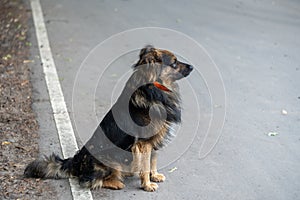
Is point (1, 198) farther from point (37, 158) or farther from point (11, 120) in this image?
point (11, 120)

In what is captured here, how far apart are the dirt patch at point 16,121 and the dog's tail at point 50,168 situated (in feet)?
0.25

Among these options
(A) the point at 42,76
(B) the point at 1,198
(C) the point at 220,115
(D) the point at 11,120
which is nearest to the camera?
(B) the point at 1,198

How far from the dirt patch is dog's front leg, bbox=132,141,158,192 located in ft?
2.78

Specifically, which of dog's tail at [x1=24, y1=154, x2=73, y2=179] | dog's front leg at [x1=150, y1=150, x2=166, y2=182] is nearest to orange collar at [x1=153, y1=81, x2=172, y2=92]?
dog's front leg at [x1=150, y1=150, x2=166, y2=182]

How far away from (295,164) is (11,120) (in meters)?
3.35

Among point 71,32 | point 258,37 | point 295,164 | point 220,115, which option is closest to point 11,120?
point 220,115

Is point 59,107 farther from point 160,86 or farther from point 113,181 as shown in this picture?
point 160,86

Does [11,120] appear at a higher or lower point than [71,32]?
lower

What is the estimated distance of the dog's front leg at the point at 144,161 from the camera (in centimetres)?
482

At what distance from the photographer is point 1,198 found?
15.2ft

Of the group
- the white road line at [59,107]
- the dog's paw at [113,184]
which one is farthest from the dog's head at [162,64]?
the white road line at [59,107]

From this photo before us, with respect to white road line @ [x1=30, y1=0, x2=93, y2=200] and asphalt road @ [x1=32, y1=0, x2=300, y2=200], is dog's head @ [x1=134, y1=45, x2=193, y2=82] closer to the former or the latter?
asphalt road @ [x1=32, y1=0, x2=300, y2=200]

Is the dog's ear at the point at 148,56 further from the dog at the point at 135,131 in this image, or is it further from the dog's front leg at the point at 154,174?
the dog's front leg at the point at 154,174


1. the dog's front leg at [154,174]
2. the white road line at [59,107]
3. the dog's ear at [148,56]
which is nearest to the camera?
the dog's ear at [148,56]
